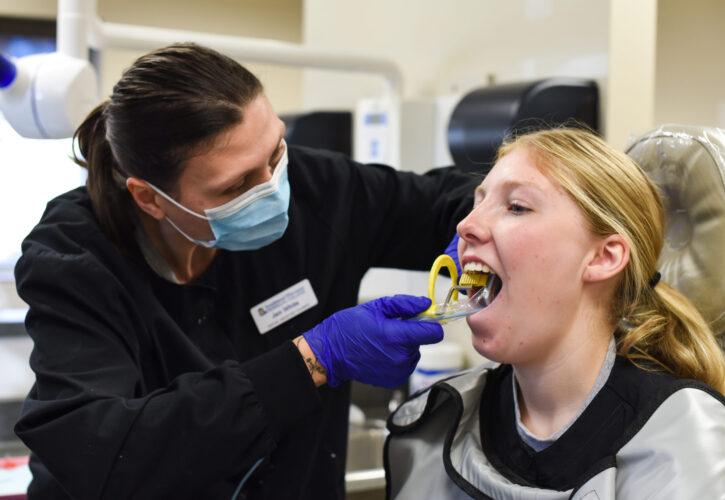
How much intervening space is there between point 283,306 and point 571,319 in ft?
1.96

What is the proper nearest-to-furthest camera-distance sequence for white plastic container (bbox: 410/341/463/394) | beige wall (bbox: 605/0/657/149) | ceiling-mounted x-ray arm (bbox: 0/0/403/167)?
ceiling-mounted x-ray arm (bbox: 0/0/403/167)
beige wall (bbox: 605/0/657/149)
white plastic container (bbox: 410/341/463/394)

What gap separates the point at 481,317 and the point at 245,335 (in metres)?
0.55

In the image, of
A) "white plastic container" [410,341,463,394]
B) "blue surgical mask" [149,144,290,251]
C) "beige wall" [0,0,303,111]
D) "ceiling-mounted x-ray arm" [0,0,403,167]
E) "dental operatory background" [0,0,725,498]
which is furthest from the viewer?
"beige wall" [0,0,303,111]

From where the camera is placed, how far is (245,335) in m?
1.59

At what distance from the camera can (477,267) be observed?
1259mm

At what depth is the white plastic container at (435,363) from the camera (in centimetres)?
250

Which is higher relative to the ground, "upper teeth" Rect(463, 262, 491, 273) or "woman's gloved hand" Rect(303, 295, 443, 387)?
"upper teeth" Rect(463, 262, 491, 273)

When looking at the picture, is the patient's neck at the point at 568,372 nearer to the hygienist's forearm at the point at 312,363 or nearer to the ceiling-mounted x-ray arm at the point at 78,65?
the hygienist's forearm at the point at 312,363

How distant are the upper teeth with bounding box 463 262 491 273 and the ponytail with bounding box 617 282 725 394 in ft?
0.79

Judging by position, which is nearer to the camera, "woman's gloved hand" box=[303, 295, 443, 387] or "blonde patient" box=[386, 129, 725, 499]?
"blonde patient" box=[386, 129, 725, 499]

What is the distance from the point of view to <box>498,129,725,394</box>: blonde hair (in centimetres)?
122

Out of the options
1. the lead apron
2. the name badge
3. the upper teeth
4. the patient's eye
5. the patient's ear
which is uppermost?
the patient's eye

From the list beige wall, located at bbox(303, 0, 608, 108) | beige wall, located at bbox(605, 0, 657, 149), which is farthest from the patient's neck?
beige wall, located at bbox(303, 0, 608, 108)

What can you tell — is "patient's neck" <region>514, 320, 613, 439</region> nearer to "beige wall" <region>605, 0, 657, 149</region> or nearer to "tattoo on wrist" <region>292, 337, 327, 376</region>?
"tattoo on wrist" <region>292, 337, 327, 376</region>
